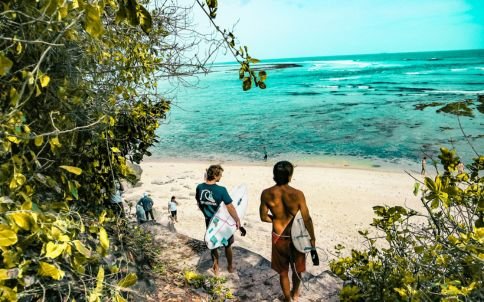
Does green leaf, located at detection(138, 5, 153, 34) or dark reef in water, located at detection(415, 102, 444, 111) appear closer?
green leaf, located at detection(138, 5, 153, 34)

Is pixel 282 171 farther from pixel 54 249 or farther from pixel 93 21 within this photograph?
pixel 93 21

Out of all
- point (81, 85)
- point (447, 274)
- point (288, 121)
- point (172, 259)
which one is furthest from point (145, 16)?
point (288, 121)

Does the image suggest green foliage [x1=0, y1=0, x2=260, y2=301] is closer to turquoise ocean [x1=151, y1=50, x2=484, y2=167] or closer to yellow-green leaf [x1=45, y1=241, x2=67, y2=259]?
yellow-green leaf [x1=45, y1=241, x2=67, y2=259]

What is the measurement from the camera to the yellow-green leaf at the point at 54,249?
1.41m

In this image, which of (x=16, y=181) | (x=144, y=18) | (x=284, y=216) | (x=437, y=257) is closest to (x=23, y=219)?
(x=16, y=181)

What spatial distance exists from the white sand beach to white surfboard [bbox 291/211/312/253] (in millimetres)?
3707

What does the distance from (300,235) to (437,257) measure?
174 centimetres

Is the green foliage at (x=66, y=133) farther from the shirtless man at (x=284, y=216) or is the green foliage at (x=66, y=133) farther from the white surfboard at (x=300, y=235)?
the white surfboard at (x=300, y=235)

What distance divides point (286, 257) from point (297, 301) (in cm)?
66

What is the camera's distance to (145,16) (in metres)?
1.42

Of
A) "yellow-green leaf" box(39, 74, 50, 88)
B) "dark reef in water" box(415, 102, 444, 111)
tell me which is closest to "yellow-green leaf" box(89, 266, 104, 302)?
"yellow-green leaf" box(39, 74, 50, 88)

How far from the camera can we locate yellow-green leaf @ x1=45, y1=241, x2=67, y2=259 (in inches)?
55.3

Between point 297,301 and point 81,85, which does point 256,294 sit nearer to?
point 297,301

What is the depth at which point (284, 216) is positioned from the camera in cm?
410
